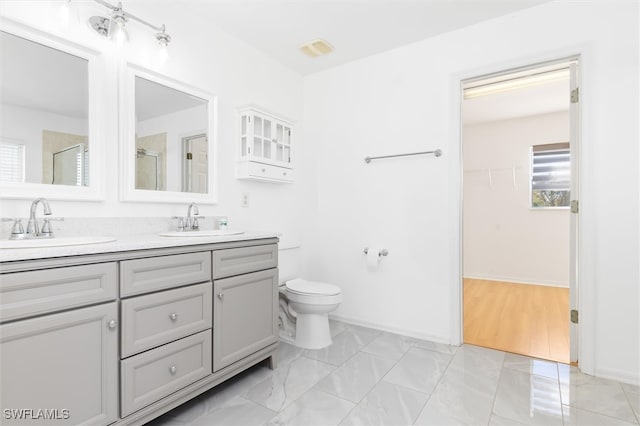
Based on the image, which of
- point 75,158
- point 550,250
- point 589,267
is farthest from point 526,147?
point 75,158

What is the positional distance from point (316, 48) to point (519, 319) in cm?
301

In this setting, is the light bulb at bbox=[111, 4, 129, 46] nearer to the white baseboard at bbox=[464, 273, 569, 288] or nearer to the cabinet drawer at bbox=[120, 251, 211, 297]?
the cabinet drawer at bbox=[120, 251, 211, 297]

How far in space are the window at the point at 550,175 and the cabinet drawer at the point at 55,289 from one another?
16.2 ft

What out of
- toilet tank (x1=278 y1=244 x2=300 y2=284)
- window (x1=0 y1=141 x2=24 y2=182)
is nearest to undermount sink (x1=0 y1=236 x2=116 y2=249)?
window (x1=0 y1=141 x2=24 y2=182)

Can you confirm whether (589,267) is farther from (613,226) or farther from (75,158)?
(75,158)

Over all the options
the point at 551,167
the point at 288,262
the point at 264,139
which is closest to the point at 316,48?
the point at 264,139

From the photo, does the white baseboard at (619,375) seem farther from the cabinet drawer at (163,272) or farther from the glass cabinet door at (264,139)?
the glass cabinet door at (264,139)

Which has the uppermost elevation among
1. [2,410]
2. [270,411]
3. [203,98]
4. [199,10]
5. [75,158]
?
[199,10]

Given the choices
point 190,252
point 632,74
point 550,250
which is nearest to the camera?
point 190,252

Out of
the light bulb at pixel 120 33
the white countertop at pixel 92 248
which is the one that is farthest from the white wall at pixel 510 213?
the light bulb at pixel 120 33

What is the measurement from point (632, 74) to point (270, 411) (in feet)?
9.07

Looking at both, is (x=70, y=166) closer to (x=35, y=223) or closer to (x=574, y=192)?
(x=35, y=223)

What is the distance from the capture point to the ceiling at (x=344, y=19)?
Answer: 84.4 inches

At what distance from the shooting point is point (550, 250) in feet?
14.3
